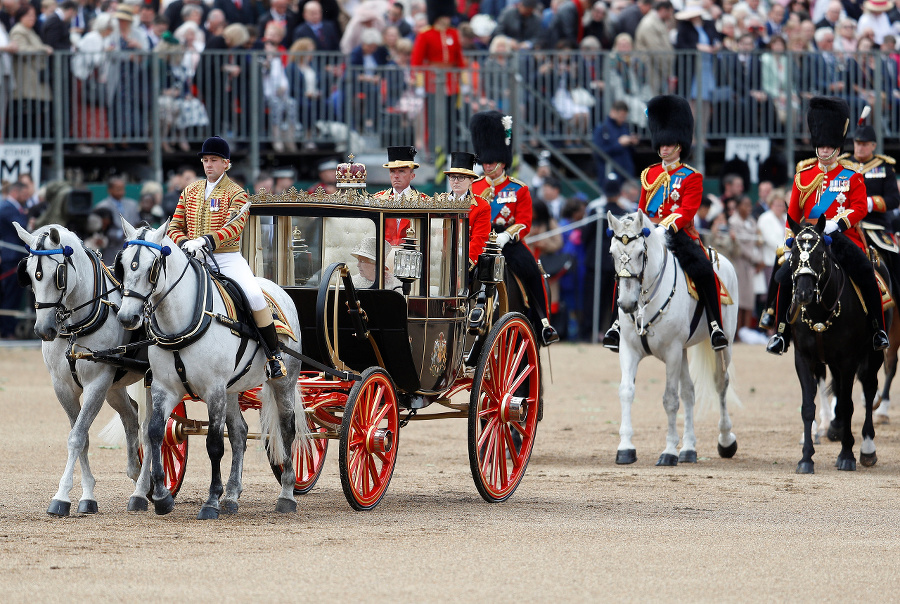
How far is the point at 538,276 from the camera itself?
12086 millimetres

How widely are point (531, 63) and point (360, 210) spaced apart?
461 inches

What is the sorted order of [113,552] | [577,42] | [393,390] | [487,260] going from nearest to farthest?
[113,552] < [393,390] < [487,260] < [577,42]

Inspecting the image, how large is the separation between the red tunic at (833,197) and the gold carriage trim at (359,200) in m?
3.73

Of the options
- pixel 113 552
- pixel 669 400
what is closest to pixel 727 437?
pixel 669 400

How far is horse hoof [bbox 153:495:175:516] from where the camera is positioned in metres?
8.53

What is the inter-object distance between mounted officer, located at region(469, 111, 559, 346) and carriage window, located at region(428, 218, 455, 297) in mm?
2428

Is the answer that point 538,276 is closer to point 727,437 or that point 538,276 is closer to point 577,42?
point 727,437

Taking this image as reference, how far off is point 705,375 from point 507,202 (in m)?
2.38

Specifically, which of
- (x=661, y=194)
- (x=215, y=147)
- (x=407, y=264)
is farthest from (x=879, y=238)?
(x=215, y=147)

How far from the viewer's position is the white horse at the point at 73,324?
28.0ft

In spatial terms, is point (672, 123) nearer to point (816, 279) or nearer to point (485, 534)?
point (816, 279)

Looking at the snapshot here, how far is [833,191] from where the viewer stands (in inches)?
476

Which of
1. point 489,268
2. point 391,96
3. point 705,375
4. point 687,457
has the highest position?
point 391,96

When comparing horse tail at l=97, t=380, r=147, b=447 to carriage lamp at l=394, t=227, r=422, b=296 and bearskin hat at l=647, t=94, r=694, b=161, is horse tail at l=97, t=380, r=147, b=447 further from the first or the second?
bearskin hat at l=647, t=94, r=694, b=161
